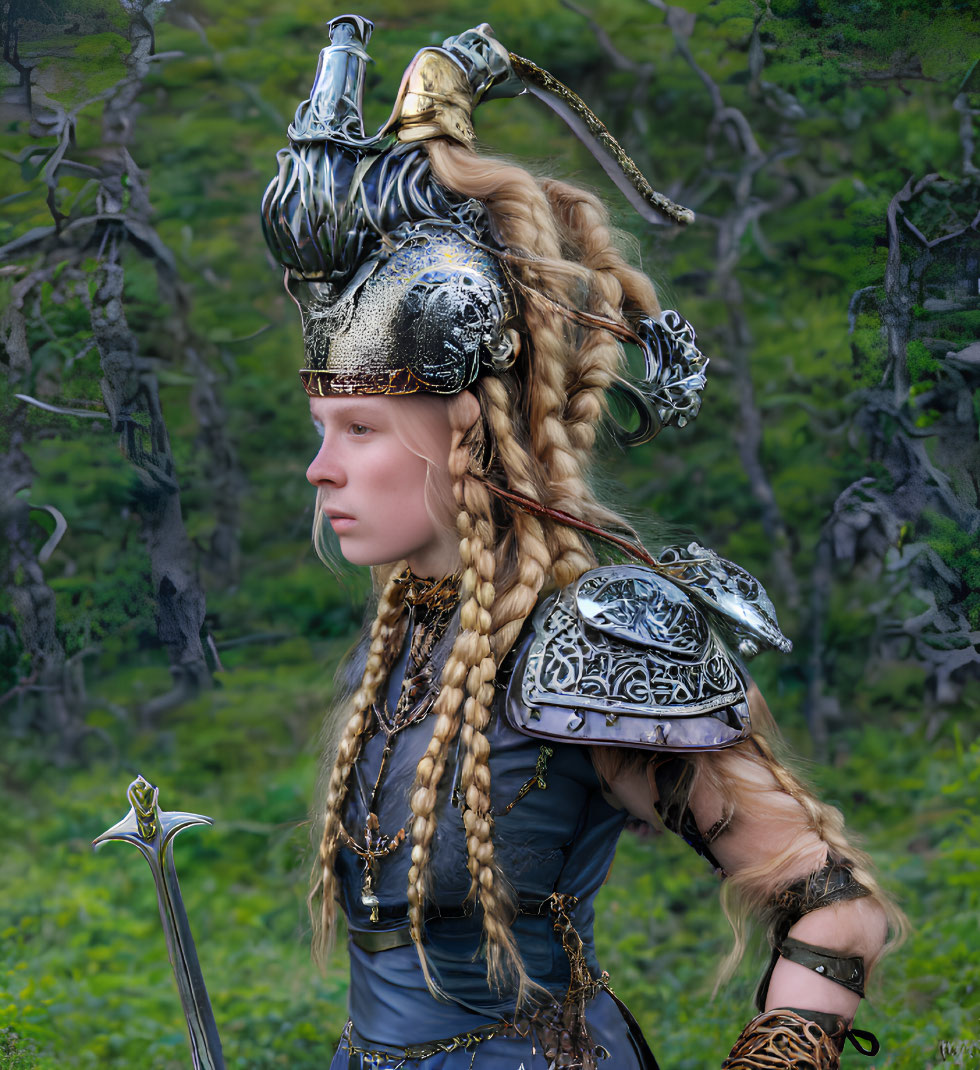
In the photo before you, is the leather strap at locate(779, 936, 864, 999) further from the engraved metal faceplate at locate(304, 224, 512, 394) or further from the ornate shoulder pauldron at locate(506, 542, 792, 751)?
the engraved metal faceplate at locate(304, 224, 512, 394)

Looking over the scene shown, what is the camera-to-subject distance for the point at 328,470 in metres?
1.48

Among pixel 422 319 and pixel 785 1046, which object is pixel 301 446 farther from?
pixel 785 1046

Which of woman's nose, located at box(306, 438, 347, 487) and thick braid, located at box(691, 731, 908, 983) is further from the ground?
woman's nose, located at box(306, 438, 347, 487)

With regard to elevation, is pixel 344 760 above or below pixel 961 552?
above

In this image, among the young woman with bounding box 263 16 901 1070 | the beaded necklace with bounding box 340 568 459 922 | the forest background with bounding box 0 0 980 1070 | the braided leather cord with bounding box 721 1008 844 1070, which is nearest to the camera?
the braided leather cord with bounding box 721 1008 844 1070

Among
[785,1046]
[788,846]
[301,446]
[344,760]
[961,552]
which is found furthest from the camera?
[301,446]

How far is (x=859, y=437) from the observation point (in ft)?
12.0

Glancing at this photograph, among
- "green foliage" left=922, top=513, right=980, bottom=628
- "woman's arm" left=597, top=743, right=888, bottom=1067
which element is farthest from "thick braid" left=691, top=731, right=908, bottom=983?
"green foliage" left=922, top=513, right=980, bottom=628

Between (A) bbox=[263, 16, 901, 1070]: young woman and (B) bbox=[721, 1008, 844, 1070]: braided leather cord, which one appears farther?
(A) bbox=[263, 16, 901, 1070]: young woman

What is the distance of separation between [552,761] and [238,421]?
8.41ft

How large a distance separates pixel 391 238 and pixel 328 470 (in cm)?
32

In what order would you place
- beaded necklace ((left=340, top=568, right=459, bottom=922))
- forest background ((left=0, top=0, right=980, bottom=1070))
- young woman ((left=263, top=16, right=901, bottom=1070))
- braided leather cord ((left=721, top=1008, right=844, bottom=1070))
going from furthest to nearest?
forest background ((left=0, top=0, right=980, bottom=1070))
beaded necklace ((left=340, top=568, right=459, bottom=922))
young woman ((left=263, top=16, right=901, bottom=1070))
braided leather cord ((left=721, top=1008, right=844, bottom=1070))

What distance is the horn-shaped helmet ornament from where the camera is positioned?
1.41 meters

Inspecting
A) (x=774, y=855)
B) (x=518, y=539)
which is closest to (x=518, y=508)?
(x=518, y=539)
